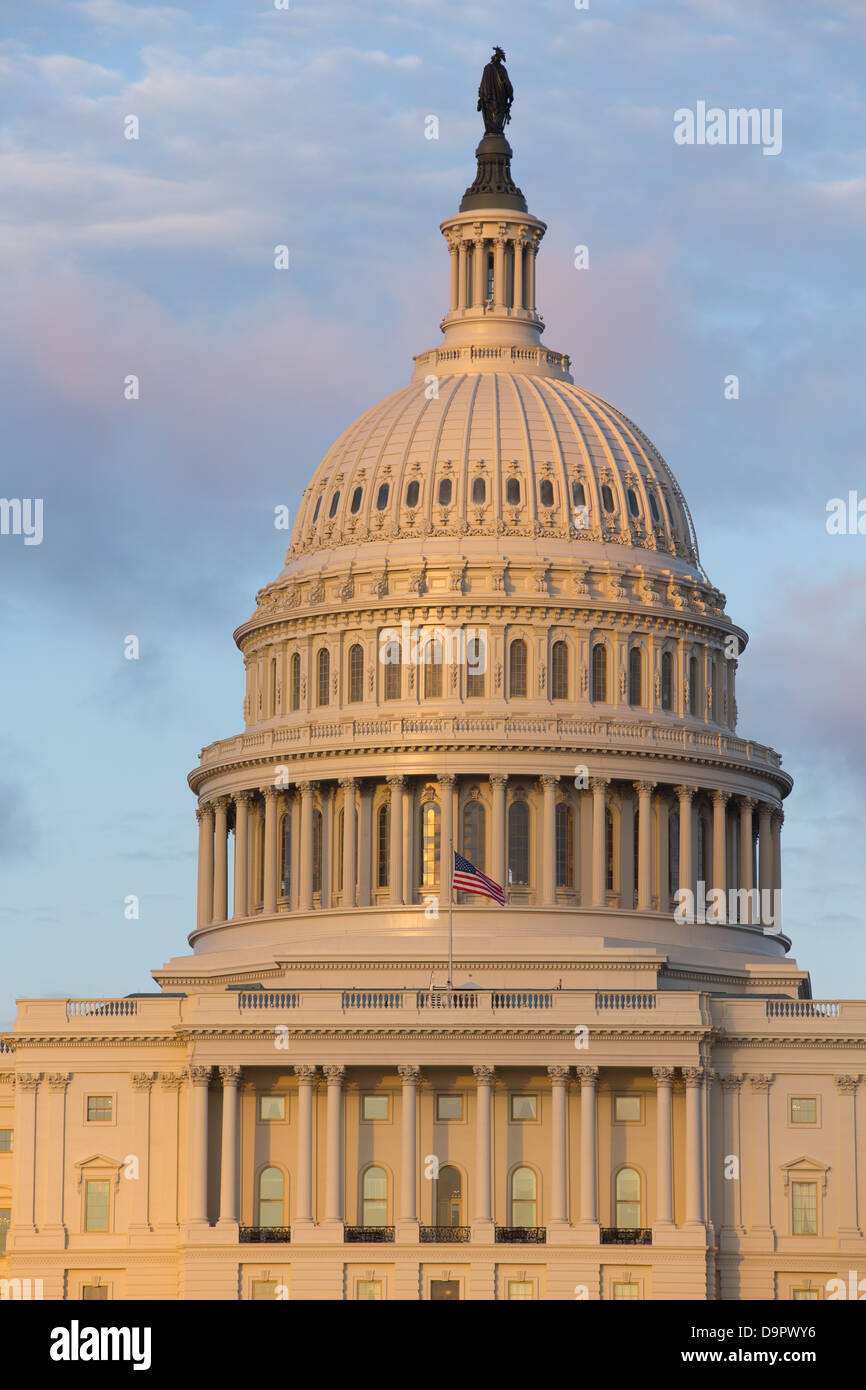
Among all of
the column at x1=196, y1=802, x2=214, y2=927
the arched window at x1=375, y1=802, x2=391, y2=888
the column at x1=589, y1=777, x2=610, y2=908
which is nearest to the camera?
the column at x1=589, y1=777, x2=610, y2=908

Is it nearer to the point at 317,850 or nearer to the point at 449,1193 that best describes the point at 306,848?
the point at 317,850

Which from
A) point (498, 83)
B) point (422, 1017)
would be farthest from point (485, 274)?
point (422, 1017)

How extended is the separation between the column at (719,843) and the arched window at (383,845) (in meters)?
13.2

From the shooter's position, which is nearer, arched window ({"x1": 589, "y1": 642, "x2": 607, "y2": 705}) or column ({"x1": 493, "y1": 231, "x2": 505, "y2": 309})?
arched window ({"x1": 589, "y1": 642, "x2": 607, "y2": 705})

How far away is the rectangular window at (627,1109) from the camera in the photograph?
119 metres

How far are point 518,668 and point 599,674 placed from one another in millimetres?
3355

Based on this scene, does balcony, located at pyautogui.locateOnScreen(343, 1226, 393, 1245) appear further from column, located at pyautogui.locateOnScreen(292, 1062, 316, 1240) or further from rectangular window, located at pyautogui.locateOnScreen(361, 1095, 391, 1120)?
rectangular window, located at pyautogui.locateOnScreen(361, 1095, 391, 1120)

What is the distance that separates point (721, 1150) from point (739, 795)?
21327 millimetres

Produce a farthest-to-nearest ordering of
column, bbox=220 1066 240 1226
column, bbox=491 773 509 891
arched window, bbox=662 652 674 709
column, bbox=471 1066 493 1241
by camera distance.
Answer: arched window, bbox=662 652 674 709
column, bbox=491 773 509 891
column, bbox=220 1066 240 1226
column, bbox=471 1066 493 1241

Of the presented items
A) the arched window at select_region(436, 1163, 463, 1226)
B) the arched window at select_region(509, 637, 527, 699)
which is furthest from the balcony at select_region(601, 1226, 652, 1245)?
the arched window at select_region(509, 637, 527, 699)

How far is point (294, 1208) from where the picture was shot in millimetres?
118000

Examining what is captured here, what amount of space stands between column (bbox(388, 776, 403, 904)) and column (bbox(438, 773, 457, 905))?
1.59m

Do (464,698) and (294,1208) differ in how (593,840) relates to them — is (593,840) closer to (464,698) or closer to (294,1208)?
(464,698)

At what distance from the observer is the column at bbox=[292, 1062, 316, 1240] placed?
11681cm
